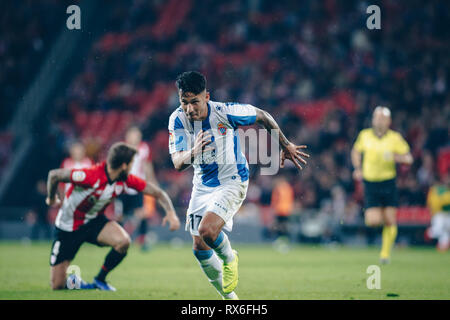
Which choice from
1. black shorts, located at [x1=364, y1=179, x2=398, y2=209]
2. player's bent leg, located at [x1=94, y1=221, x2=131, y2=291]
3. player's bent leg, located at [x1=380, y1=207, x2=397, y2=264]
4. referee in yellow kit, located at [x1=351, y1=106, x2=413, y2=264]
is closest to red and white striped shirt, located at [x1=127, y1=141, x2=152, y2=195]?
referee in yellow kit, located at [x1=351, y1=106, x2=413, y2=264]

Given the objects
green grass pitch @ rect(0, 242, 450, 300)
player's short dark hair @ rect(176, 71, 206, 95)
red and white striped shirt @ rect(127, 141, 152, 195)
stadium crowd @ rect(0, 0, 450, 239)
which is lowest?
green grass pitch @ rect(0, 242, 450, 300)

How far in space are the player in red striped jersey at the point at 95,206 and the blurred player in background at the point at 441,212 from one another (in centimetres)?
963

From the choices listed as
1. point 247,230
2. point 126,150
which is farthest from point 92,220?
point 247,230

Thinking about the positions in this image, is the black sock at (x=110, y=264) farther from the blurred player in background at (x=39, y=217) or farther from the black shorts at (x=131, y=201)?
the blurred player in background at (x=39, y=217)

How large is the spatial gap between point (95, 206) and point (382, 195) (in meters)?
5.39

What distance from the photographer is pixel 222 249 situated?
5.76m

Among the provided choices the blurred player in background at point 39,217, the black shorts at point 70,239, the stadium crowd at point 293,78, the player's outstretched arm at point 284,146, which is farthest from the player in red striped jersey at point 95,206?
the blurred player in background at point 39,217

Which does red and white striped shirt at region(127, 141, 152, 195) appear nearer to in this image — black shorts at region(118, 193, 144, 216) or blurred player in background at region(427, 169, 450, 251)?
black shorts at region(118, 193, 144, 216)

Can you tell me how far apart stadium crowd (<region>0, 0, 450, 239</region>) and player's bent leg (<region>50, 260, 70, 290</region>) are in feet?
31.8

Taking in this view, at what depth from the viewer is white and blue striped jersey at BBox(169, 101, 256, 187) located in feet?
19.5

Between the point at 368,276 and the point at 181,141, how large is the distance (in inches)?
155
